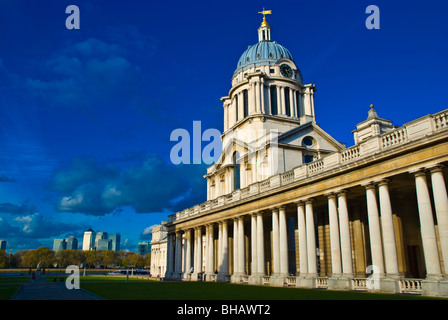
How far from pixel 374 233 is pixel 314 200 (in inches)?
264

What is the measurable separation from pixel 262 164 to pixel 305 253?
57.8 feet

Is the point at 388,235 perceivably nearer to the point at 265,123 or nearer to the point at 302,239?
the point at 302,239

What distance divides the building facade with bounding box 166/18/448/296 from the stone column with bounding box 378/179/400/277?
58mm

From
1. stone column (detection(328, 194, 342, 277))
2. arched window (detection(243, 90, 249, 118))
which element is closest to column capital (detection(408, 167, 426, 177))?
stone column (detection(328, 194, 342, 277))

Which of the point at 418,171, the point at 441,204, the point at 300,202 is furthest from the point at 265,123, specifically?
the point at 441,204

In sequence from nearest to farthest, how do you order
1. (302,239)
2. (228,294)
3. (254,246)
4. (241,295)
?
(241,295)
(228,294)
(302,239)
(254,246)

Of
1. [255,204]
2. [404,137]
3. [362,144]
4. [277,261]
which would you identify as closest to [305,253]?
[277,261]

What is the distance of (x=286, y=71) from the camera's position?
6197cm

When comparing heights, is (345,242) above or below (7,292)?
above

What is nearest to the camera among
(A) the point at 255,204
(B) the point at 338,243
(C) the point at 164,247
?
(B) the point at 338,243

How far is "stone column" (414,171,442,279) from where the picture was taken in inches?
739

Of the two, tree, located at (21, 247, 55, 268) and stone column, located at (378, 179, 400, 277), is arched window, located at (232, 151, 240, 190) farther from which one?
tree, located at (21, 247, 55, 268)
